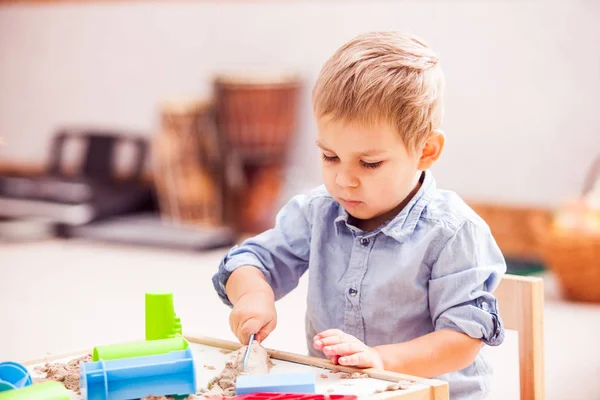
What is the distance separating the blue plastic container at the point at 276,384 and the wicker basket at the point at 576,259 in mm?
2630

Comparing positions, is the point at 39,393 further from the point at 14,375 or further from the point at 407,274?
the point at 407,274

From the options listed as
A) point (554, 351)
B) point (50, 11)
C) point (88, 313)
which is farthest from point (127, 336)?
point (50, 11)

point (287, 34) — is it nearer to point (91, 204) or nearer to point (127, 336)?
point (91, 204)

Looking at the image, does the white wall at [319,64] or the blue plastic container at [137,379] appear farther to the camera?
the white wall at [319,64]

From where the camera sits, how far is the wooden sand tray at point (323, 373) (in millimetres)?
1084

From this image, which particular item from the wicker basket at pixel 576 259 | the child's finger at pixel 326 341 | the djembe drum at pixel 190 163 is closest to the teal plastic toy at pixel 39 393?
the child's finger at pixel 326 341

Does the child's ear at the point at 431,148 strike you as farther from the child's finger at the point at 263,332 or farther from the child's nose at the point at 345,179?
the child's finger at the point at 263,332

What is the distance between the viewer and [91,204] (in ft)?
16.8

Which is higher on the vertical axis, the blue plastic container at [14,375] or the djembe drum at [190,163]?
the blue plastic container at [14,375]

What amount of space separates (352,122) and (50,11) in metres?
5.17

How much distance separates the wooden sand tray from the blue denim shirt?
18 centimetres

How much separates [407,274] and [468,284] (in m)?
0.10

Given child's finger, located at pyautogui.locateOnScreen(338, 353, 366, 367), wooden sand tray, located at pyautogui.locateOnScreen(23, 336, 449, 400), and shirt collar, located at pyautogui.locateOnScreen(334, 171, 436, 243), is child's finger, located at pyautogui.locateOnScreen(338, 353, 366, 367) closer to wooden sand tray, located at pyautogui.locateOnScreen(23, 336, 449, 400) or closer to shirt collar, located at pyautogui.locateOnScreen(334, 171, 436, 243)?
wooden sand tray, located at pyautogui.locateOnScreen(23, 336, 449, 400)

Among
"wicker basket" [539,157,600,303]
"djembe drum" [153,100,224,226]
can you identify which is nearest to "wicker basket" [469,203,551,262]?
"wicker basket" [539,157,600,303]
